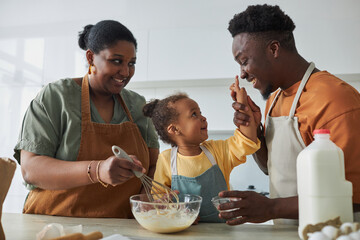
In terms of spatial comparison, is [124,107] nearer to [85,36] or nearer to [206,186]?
[85,36]

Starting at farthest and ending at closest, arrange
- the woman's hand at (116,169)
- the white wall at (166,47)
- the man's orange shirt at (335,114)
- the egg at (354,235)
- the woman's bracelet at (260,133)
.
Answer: the white wall at (166,47) < the woman's bracelet at (260,133) < the woman's hand at (116,169) < the man's orange shirt at (335,114) < the egg at (354,235)

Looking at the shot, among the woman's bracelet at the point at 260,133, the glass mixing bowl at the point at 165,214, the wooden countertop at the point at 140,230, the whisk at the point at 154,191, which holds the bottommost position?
the wooden countertop at the point at 140,230

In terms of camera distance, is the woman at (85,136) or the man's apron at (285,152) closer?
the man's apron at (285,152)

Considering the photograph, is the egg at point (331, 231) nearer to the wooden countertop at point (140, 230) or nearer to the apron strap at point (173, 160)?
the wooden countertop at point (140, 230)

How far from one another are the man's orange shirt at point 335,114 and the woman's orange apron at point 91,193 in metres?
0.67

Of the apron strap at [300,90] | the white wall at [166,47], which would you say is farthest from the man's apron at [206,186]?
the white wall at [166,47]

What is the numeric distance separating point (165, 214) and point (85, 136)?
0.49 m

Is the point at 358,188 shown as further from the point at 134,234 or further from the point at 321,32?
the point at 321,32

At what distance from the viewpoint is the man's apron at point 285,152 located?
41.1 inches

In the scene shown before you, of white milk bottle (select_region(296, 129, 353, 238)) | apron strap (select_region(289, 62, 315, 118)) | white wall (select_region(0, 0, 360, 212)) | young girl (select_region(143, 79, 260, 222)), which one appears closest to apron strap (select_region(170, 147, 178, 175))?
young girl (select_region(143, 79, 260, 222))

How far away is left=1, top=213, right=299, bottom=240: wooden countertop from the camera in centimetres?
92

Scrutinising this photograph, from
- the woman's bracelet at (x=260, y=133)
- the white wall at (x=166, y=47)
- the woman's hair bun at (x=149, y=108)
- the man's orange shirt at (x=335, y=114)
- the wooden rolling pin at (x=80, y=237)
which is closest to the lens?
the wooden rolling pin at (x=80, y=237)

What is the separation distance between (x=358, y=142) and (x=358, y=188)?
0.39ft

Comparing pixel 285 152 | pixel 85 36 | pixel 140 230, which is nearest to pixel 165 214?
pixel 140 230
